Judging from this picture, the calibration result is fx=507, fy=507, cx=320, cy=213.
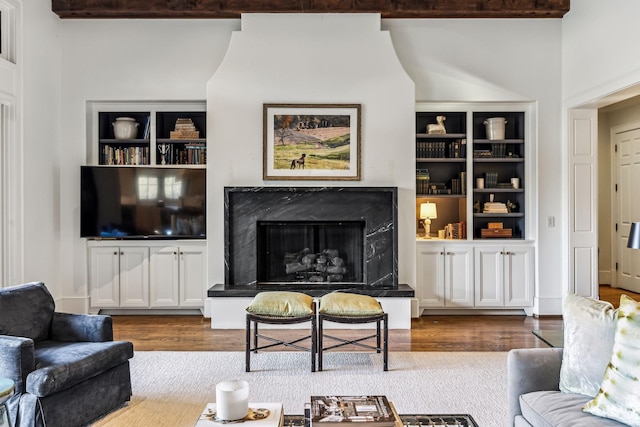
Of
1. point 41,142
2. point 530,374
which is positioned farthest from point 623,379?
point 41,142

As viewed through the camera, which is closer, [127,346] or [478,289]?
[127,346]

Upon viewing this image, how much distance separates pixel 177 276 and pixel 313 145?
217 centimetres

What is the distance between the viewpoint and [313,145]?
5.64m

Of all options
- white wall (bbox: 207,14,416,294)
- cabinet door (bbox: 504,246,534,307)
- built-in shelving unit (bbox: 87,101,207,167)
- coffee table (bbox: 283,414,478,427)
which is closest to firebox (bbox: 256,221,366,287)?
white wall (bbox: 207,14,416,294)

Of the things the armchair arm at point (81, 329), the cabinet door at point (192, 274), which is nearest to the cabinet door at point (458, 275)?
the cabinet door at point (192, 274)

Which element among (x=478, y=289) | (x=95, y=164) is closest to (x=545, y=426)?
(x=478, y=289)

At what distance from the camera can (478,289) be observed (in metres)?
5.87

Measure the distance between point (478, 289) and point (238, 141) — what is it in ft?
10.6

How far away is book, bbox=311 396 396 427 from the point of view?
1939 millimetres

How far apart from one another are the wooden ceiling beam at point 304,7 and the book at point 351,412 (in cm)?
455

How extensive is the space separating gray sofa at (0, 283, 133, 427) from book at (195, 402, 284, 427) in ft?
3.48

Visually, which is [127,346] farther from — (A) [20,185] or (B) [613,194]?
(B) [613,194]

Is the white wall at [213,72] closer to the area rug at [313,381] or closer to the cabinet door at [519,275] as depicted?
the cabinet door at [519,275]

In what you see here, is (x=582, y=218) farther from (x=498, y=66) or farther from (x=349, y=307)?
(x=349, y=307)
